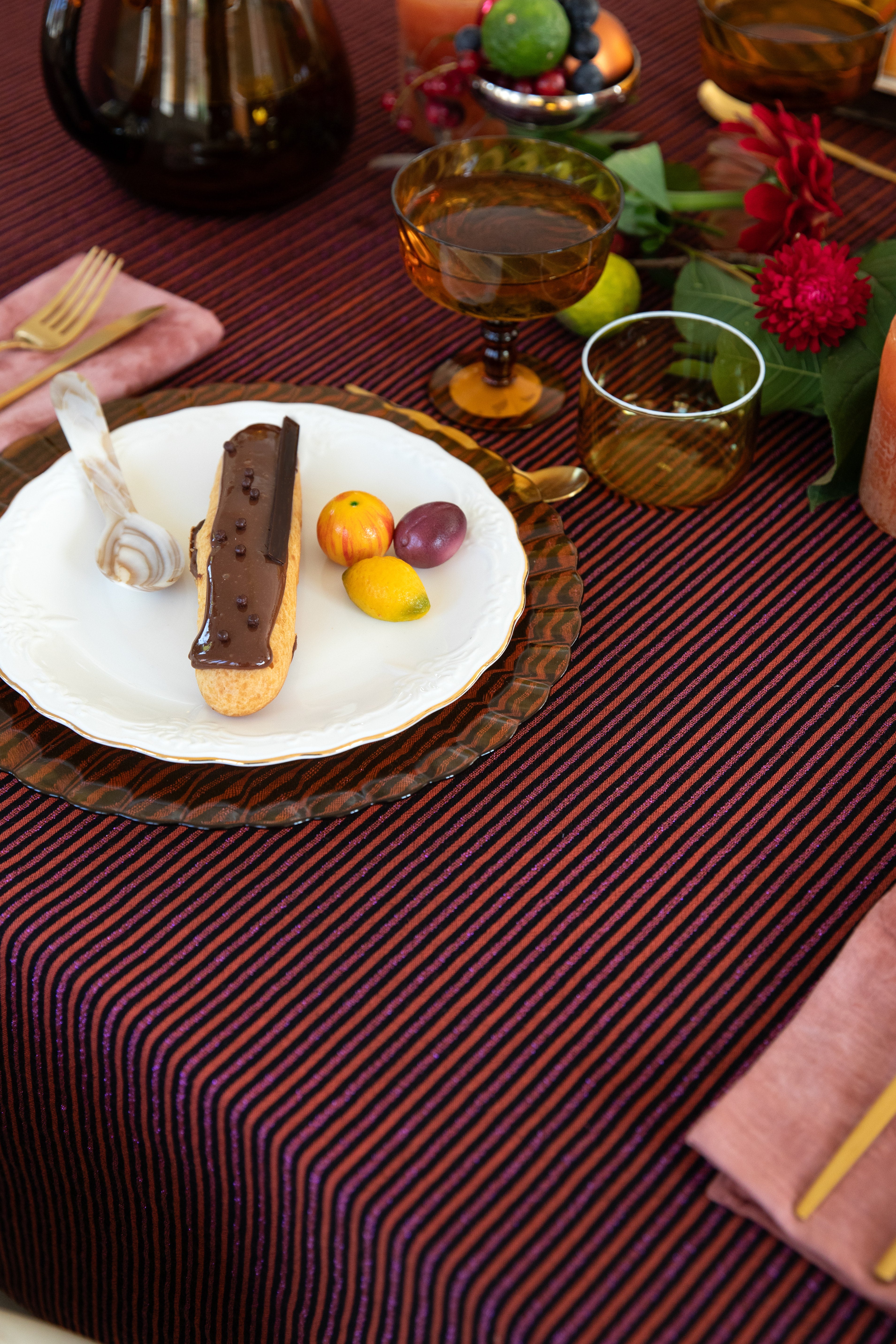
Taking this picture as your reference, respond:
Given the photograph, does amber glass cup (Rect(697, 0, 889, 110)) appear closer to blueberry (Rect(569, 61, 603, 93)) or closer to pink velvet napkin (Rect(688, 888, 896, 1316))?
blueberry (Rect(569, 61, 603, 93))

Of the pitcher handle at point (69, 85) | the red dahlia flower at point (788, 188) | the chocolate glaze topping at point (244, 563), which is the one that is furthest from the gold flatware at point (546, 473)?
the pitcher handle at point (69, 85)

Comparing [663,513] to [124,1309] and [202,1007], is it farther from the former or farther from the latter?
[124,1309]

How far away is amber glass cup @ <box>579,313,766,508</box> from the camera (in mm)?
710

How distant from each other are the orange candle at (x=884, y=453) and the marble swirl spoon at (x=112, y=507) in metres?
0.43

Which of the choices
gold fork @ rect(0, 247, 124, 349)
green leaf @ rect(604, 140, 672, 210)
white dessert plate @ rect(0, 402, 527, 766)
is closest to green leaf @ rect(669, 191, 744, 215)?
green leaf @ rect(604, 140, 672, 210)

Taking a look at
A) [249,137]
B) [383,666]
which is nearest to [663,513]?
[383,666]

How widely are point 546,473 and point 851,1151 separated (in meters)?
0.47

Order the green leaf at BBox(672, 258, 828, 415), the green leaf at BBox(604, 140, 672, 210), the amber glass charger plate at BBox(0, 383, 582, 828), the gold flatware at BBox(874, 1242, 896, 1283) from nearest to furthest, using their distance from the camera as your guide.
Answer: the gold flatware at BBox(874, 1242, 896, 1283)
the amber glass charger plate at BBox(0, 383, 582, 828)
the green leaf at BBox(672, 258, 828, 415)
the green leaf at BBox(604, 140, 672, 210)

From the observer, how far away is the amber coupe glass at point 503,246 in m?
0.69

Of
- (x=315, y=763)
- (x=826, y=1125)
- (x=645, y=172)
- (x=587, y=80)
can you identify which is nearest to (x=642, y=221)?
(x=645, y=172)

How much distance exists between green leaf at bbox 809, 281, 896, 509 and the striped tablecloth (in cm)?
4

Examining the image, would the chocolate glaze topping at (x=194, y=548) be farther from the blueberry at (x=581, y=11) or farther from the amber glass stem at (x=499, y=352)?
the blueberry at (x=581, y=11)

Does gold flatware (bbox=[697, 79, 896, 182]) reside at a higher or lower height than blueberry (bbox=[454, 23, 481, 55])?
lower

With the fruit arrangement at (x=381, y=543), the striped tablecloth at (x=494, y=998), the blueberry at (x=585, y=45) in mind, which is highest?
the blueberry at (x=585, y=45)
